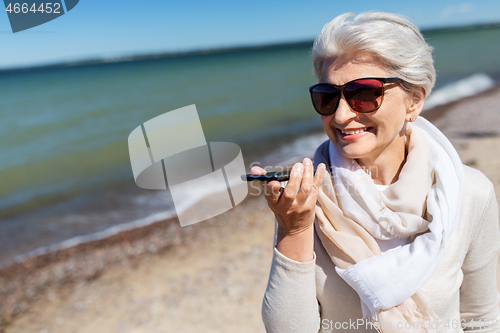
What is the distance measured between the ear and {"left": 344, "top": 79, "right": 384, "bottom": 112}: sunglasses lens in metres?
0.23

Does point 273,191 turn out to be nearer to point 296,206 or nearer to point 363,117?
point 296,206

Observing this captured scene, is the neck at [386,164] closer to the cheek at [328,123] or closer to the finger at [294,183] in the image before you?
the cheek at [328,123]

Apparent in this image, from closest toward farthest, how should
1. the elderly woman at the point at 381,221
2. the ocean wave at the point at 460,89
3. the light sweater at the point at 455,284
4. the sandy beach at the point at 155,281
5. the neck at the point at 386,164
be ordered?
Result: the elderly woman at the point at 381,221, the light sweater at the point at 455,284, the neck at the point at 386,164, the sandy beach at the point at 155,281, the ocean wave at the point at 460,89

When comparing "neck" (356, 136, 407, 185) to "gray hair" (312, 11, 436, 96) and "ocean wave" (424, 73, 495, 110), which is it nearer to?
"gray hair" (312, 11, 436, 96)

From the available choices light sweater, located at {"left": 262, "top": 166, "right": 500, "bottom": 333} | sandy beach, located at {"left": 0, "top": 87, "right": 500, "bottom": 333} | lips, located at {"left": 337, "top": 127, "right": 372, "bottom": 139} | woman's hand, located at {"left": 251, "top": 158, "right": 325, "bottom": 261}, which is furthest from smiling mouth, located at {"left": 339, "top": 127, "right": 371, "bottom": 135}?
sandy beach, located at {"left": 0, "top": 87, "right": 500, "bottom": 333}

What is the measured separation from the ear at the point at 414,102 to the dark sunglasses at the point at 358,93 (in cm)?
16

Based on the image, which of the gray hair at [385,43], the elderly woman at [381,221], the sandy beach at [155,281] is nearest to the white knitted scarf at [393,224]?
the elderly woman at [381,221]

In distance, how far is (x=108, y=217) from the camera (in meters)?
6.78

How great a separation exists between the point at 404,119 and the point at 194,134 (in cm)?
121

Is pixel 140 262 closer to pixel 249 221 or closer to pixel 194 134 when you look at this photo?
pixel 249 221

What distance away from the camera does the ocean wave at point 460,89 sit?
15.8 metres

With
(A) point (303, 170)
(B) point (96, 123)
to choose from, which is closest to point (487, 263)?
(A) point (303, 170)

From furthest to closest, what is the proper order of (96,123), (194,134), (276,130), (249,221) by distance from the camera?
1. (96,123)
2. (276,130)
3. (249,221)
4. (194,134)

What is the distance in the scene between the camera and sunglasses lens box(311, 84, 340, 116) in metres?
1.66
